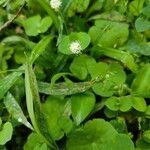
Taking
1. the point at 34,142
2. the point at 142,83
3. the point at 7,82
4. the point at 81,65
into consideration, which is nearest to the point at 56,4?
the point at 81,65

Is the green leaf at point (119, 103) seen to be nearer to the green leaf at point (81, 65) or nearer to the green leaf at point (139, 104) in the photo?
the green leaf at point (139, 104)

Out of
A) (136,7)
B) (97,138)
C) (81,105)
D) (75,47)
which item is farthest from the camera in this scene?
(136,7)

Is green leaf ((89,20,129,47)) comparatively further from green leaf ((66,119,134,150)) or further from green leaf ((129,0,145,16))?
green leaf ((66,119,134,150))

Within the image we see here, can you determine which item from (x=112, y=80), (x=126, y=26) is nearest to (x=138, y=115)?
(x=112, y=80)

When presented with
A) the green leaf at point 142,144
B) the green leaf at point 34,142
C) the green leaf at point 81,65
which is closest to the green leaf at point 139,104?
the green leaf at point 142,144

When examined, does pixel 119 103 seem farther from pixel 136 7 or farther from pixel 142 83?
pixel 136 7
